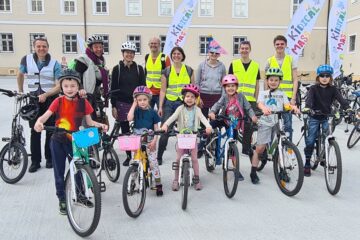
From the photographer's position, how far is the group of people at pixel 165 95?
384 cm

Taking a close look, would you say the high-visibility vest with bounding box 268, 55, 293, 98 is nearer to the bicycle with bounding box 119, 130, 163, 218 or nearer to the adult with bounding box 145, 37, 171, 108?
the adult with bounding box 145, 37, 171, 108

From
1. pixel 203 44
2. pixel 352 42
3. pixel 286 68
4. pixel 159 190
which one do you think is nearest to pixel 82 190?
pixel 159 190

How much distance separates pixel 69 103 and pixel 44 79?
5.52 feet

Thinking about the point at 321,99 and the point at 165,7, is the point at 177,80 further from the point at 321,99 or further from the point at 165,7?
the point at 165,7

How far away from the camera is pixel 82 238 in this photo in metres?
3.30

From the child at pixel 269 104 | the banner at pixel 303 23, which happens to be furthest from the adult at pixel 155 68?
the banner at pixel 303 23

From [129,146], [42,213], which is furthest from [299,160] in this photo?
[42,213]

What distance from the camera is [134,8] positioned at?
30344 mm

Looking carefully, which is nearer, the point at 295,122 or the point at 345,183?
the point at 345,183

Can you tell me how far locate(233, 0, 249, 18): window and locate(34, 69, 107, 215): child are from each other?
2929 cm

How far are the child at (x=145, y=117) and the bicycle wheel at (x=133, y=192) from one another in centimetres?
49

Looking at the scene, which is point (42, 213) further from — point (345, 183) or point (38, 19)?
point (38, 19)

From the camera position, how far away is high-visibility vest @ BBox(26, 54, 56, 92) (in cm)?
510

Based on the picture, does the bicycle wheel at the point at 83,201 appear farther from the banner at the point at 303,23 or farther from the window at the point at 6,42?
the window at the point at 6,42
